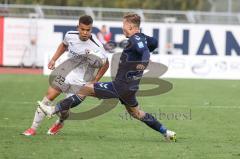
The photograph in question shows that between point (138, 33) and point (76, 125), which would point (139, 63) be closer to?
point (138, 33)

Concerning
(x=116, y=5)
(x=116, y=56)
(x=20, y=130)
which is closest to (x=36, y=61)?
(x=116, y=56)

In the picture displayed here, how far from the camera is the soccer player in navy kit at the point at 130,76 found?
10.9 m

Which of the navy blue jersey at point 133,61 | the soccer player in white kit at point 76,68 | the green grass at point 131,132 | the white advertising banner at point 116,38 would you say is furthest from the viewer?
the white advertising banner at point 116,38

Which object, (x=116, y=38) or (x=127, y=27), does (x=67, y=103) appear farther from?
(x=116, y=38)

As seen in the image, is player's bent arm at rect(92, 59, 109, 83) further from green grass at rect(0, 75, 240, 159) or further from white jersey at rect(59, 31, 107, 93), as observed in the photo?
green grass at rect(0, 75, 240, 159)

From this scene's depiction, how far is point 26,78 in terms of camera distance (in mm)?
26922

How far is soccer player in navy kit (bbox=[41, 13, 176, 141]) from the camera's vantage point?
1086cm

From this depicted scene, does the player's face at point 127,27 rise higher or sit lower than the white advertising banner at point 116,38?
higher

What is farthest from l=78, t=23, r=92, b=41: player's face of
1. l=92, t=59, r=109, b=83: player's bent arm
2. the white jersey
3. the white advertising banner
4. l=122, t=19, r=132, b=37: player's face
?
the white advertising banner

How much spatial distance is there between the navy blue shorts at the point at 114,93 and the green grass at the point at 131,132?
2.02ft

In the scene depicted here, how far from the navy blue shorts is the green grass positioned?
24.2 inches

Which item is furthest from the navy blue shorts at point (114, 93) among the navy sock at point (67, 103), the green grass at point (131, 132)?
the green grass at point (131, 132)

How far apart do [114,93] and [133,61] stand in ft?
1.89

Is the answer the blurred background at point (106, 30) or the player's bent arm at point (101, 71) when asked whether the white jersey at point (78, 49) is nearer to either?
the player's bent arm at point (101, 71)
